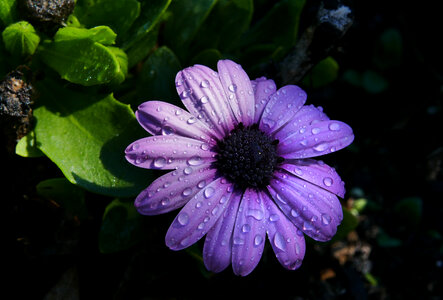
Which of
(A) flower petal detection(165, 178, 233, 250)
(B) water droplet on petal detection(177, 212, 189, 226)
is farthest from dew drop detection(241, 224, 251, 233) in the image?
(B) water droplet on petal detection(177, 212, 189, 226)

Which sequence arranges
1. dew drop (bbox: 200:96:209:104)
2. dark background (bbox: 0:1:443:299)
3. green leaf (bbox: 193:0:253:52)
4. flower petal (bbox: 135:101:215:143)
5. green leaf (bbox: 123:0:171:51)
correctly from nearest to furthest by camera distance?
flower petal (bbox: 135:101:215:143), dew drop (bbox: 200:96:209:104), green leaf (bbox: 123:0:171:51), dark background (bbox: 0:1:443:299), green leaf (bbox: 193:0:253:52)

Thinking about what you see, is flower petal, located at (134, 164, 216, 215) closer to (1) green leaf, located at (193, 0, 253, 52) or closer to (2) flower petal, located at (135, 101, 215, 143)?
(2) flower petal, located at (135, 101, 215, 143)

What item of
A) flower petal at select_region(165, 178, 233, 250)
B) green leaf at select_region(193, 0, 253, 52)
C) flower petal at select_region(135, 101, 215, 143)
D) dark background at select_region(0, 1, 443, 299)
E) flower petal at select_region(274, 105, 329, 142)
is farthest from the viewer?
green leaf at select_region(193, 0, 253, 52)

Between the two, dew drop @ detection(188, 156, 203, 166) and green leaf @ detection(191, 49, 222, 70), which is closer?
dew drop @ detection(188, 156, 203, 166)

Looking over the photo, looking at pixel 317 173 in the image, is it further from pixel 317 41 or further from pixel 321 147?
pixel 317 41

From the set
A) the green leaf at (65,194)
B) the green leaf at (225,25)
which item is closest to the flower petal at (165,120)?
the green leaf at (65,194)

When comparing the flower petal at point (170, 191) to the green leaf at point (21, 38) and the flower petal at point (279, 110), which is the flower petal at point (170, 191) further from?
the green leaf at point (21, 38)

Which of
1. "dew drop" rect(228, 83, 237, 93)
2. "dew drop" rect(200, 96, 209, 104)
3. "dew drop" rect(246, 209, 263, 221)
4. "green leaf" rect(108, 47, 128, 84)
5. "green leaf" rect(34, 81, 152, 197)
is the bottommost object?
"green leaf" rect(34, 81, 152, 197)
